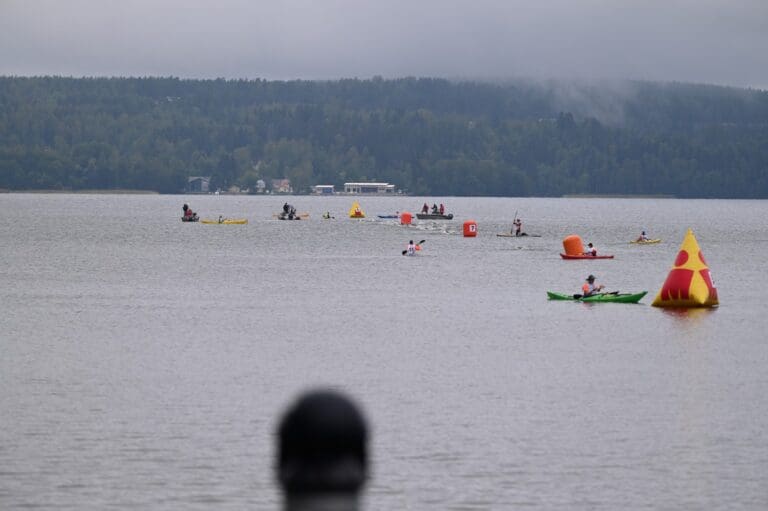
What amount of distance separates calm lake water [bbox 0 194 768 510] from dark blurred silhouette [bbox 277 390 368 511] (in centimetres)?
1795

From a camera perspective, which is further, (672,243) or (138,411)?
(672,243)

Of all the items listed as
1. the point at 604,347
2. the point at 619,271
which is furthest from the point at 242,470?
the point at 619,271

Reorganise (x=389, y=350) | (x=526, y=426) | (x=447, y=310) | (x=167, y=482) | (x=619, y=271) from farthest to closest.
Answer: (x=619, y=271)
(x=447, y=310)
(x=389, y=350)
(x=526, y=426)
(x=167, y=482)

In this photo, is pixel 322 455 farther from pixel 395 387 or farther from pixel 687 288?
pixel 687 288

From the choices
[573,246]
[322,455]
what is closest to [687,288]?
[573,246]

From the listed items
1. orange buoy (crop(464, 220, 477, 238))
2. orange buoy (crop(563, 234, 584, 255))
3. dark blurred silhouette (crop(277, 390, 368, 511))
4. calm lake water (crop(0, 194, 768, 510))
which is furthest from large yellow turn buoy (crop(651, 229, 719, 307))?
orange buoy (crop(464, 220, 477, 238))

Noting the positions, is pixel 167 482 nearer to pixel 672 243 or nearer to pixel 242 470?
pixel 242 470

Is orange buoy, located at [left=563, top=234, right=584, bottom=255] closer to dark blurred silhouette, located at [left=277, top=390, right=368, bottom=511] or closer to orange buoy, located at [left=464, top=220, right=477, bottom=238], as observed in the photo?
orange buoy, located at [left=464, top=220, right=477, bottom=238]

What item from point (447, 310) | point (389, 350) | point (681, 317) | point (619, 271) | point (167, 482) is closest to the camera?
point (167, 482)

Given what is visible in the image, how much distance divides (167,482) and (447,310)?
41.7m

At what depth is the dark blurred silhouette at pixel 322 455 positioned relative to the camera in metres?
3.89

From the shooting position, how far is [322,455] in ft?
12.9

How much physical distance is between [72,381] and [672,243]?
4498 inches

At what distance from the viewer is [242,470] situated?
90.3ft
